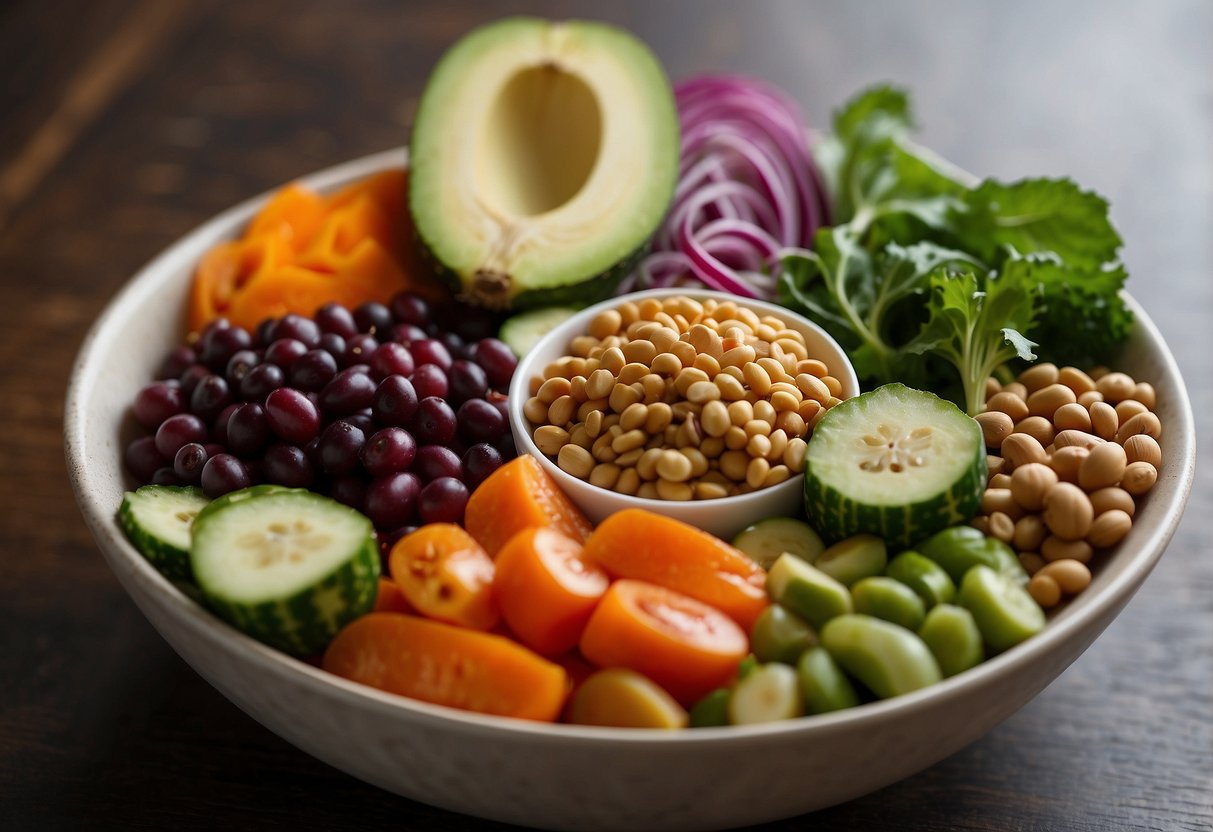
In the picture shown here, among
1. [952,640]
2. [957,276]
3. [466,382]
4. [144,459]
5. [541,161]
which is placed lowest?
[144,459]

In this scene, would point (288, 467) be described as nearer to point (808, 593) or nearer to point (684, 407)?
point (684, 407)

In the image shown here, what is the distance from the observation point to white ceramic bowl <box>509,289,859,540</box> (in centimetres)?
146

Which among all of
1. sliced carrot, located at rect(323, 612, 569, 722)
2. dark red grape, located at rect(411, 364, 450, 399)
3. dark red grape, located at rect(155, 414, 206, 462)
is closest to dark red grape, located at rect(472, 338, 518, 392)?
dark red grape, located at rect(411, 364, 450, 399)

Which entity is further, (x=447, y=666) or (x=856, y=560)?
(x=856, y=560)

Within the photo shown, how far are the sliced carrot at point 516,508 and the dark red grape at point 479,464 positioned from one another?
0.11m

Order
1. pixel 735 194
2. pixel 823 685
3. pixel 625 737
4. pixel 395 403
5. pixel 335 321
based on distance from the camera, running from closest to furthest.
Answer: pixel 625 737
pixel 823 685
pixel 395 403
pixel 335 321
pixel 735 194

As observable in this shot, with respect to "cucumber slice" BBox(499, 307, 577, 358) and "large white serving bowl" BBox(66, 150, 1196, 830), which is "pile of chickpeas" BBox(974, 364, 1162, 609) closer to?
"large white serving bowl" BBox(66, 150, 1196, 830)

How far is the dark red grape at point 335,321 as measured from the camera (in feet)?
6.07

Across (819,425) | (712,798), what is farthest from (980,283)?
(712,798)

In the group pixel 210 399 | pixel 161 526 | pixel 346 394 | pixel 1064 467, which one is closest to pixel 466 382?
pixel 346 394

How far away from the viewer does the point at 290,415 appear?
62.9 inches

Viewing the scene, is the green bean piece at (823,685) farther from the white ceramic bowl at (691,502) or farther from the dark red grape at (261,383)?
the dark red grape at (261,383)

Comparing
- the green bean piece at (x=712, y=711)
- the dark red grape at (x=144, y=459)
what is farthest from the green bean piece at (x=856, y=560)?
the dark red grape at (x=144, y=459)

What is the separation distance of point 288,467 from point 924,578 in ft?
2.84
